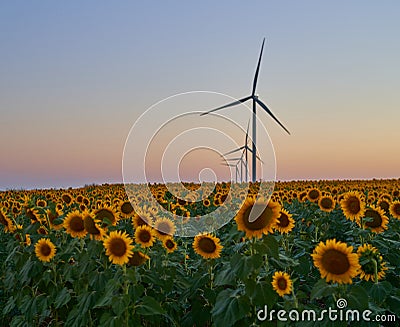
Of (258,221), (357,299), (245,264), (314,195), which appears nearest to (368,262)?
(357,299)

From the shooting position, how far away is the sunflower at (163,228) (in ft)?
19.9

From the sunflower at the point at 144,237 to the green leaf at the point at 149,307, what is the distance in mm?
700

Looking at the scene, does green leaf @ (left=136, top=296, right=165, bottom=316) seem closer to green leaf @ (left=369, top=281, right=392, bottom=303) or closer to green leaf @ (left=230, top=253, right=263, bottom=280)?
green leaf @ (left=230, top=253, right=263, bottom=280)

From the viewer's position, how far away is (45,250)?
20.5ft

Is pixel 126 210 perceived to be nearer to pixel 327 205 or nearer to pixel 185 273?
pixel 185 273

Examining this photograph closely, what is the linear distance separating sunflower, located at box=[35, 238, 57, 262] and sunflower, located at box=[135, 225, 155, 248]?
1229mm

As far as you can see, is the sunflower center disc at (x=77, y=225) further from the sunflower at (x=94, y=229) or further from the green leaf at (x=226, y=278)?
the green leaf at (x=226, y=278)

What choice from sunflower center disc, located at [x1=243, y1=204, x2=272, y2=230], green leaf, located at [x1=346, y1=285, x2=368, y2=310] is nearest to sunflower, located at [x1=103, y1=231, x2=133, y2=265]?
sunflower center disc, located at [x1=243, y1=204, x2=272, y2=230]

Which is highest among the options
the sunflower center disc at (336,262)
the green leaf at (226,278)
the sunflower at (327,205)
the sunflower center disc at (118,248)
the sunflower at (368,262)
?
the sunflower at (327,205)

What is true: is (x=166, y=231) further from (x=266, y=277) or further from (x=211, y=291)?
(x=266, y=277)

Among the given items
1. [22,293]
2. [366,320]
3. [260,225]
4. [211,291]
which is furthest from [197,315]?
[22,293]

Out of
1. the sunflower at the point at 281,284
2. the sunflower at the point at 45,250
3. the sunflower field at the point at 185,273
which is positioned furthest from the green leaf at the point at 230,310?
the sunflower at the point at 45,250

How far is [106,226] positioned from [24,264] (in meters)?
1.42

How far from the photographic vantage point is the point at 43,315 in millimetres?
6293
